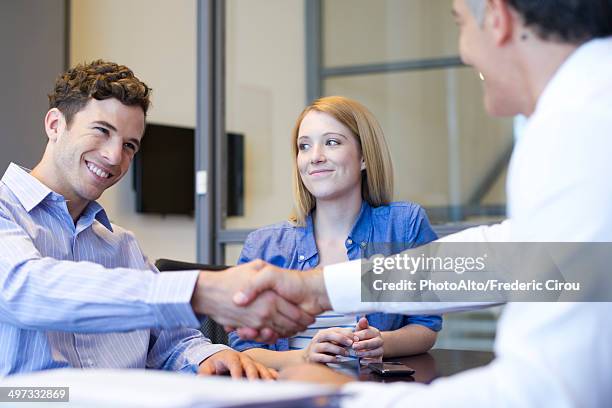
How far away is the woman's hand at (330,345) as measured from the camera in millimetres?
1774

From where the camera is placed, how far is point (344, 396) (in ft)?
2.67

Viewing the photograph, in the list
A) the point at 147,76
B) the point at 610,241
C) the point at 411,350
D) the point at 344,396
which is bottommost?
the point at 411,350

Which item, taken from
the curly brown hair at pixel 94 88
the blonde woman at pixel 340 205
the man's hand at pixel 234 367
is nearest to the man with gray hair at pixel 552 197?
the man's hand at pixel 234 367

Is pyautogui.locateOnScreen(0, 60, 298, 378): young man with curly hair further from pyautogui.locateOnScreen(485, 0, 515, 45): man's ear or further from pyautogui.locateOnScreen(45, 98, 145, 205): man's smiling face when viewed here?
pyautogui.locateOnScreen(485, 0, 515, 45): man's ear

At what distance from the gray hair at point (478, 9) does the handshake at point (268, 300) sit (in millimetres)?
569

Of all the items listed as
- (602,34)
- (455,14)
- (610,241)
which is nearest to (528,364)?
(610,241)

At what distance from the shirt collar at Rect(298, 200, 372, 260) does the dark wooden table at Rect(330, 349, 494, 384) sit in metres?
0.54

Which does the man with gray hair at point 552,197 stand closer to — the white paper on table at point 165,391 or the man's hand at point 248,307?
the white paper on table at point 165,391

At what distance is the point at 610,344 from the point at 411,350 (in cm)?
118

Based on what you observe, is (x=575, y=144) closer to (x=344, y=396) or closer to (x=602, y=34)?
(x=602, y=34)

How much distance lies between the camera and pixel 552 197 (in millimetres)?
854

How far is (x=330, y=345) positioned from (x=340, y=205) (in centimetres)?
78

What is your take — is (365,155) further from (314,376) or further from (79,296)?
(314,376)

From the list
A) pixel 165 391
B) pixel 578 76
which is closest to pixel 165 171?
pixel 578 76
